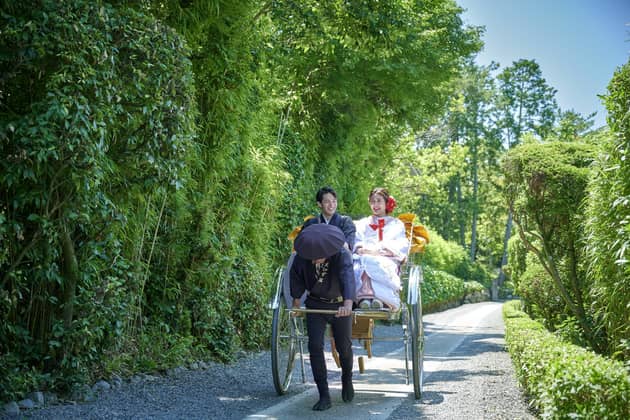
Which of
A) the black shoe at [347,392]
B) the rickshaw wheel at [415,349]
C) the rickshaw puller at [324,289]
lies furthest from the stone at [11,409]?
the rickshaw wheel at [415,349]

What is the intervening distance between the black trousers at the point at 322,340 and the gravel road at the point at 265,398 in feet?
0.99

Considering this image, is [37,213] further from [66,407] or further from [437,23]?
[437,23]

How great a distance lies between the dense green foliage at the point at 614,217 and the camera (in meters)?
5.64

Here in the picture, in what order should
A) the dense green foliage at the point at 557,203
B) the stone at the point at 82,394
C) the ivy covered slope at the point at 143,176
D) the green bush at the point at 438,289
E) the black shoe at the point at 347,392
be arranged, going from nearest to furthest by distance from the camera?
1. the ivy covered slope at the point at 143,176
2. the stone at the point at 82,394
3. the black shoe at the point at 347,392
4. the dense green foliage at the point at 557,203
5. the green bush at the point at 438,289

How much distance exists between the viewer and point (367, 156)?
57.5ft

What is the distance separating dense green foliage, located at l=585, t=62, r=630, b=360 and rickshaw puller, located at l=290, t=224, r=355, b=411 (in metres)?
2.29

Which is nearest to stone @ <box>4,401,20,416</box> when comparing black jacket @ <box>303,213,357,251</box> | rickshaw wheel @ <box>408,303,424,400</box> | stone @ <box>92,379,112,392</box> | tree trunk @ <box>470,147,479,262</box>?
stone @ <box>92,379,112,392</box>

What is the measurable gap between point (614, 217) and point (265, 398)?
12.0ft

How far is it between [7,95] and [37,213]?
98 centimetres

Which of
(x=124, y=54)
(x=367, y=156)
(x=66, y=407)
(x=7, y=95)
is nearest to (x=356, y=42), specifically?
(x=124, y=54)

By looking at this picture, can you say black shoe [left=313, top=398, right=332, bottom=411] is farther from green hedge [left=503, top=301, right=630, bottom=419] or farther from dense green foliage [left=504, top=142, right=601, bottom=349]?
dense green foliage [left=504, top=142, right=601, bottom=349]

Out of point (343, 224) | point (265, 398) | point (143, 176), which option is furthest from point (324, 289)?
point (143, 176)

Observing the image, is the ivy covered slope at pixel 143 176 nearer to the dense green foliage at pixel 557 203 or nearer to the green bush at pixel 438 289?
the dense green foliage at pixel 557 203

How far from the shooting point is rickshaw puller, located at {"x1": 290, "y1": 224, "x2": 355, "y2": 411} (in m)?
5.75
